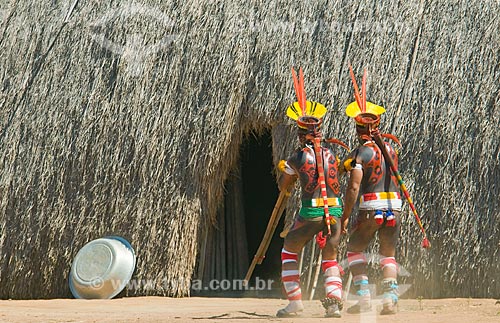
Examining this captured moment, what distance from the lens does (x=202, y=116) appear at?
9141mm

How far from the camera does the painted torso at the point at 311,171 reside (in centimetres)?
694

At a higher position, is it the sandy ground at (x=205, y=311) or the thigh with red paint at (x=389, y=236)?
the thigh with red paint at (x=389, y=236)

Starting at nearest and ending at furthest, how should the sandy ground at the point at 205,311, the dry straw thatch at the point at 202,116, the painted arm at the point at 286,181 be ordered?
1. the sandy ground at the point at 205,311
2. the painted arm at the point at 286,181
3. the dry straw thatch at the point at 202,116

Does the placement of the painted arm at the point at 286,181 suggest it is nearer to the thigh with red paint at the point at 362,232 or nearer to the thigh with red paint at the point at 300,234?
the thigh with red paint at the point at 300,234

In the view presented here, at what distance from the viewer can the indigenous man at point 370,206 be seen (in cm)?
700

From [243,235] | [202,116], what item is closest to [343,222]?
[202,116]

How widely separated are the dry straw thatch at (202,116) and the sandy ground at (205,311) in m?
0.41

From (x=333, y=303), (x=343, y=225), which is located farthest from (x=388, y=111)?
(x=333, y=303)

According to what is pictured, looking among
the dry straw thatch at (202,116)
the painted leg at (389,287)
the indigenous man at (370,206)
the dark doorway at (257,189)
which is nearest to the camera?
the painted leg at (389,287)

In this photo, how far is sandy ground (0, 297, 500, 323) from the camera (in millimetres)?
6680

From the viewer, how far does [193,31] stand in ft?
30.8

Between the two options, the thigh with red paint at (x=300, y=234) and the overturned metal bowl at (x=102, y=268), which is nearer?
the thigh with red paint at (x=300, y=234)

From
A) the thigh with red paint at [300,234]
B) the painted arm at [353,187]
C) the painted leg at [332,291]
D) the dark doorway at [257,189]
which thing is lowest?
the painted leg at [332,291]

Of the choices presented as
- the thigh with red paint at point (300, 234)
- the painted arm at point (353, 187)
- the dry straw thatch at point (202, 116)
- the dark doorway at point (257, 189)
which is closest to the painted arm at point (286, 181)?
the thigh with red paint at point (300, 234)
